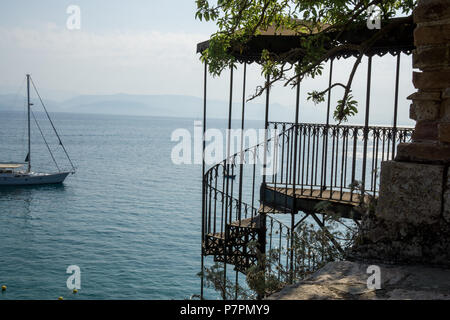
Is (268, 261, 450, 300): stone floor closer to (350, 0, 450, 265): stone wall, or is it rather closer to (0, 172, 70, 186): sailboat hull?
(350, 0, 450, 265): stone wall

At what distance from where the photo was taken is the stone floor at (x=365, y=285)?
8.64ft

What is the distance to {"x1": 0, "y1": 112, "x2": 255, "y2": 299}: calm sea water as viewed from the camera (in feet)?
85.8

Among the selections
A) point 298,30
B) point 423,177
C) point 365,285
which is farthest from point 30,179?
point 365,285

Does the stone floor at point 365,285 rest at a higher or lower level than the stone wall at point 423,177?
lower

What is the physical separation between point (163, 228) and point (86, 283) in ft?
38.2

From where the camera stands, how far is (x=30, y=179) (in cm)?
5566

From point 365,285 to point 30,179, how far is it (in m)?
58.1

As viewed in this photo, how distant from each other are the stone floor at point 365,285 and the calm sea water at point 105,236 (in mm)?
19653

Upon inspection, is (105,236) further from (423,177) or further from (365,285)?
(365,285)

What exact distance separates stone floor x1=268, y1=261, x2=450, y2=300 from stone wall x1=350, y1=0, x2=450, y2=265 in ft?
0.70

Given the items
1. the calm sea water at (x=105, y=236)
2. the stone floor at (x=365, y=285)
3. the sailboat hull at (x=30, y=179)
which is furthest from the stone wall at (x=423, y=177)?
the sailboat hull at (x=30, y=179)

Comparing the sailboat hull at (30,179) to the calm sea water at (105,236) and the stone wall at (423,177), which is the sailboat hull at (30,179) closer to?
the calm sea water at (105,236)

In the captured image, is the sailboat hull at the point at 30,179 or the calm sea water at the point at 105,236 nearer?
the calm sea water at the point at 105,236
